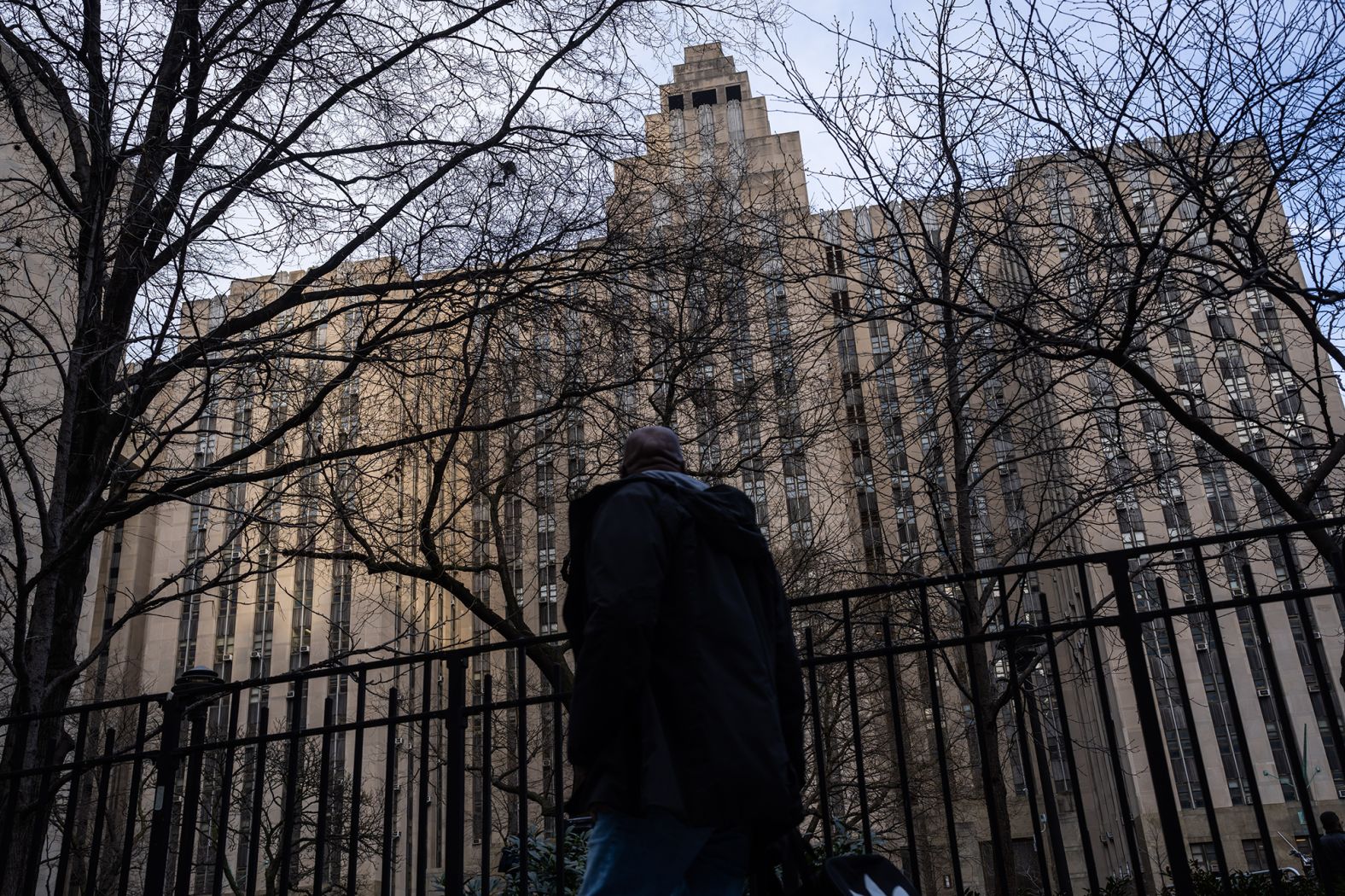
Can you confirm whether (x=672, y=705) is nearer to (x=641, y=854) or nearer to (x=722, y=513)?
(x=641, y=854)

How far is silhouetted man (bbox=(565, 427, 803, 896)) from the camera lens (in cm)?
285

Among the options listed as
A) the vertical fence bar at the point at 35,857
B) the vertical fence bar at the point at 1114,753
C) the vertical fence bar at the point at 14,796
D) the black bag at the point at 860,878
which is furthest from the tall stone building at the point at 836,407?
the vertical fence bar at the point at 14,796

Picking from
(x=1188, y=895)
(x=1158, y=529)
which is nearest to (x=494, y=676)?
(x=1158, y=529)

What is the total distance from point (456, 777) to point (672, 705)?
6.46 feet

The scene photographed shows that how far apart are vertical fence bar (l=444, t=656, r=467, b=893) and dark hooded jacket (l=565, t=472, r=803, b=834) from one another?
1573 mm

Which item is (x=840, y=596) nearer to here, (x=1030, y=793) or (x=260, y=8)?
(x=1030, y=793)

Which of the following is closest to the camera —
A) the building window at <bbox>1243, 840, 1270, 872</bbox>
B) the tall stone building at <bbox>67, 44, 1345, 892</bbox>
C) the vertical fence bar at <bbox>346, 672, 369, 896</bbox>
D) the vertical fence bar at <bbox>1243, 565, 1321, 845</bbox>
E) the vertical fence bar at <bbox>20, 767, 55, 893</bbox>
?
the vertical fence bar at <bbox>1243, 565, 1321, 845</bbox>

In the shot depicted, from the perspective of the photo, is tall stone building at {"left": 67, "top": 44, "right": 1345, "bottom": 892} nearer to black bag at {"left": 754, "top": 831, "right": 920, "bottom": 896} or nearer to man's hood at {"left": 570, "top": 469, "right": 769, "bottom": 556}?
black bag at {"left": 754, "top": 831, "right": 920, "bottom": 896}

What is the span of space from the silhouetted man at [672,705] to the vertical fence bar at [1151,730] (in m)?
1.75

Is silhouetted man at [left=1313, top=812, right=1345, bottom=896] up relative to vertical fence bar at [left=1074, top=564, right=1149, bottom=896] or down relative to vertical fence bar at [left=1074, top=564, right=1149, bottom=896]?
down

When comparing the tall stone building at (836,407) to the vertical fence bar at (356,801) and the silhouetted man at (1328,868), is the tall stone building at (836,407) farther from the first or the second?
the vertical fence bar at (356,801)

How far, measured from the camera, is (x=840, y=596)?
4488mm

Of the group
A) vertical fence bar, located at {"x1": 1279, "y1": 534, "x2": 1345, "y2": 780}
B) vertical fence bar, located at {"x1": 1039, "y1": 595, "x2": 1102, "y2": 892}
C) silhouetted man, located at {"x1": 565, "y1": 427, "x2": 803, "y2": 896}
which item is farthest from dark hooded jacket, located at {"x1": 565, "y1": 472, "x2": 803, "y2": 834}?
vertical fence bar, located at {"x1": 1279, "y1": 534, "x2": 1345, "y2": 780}

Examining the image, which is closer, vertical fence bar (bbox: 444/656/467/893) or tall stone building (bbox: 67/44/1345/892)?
vertical fence bar (bbox: 444/656/467/893)
